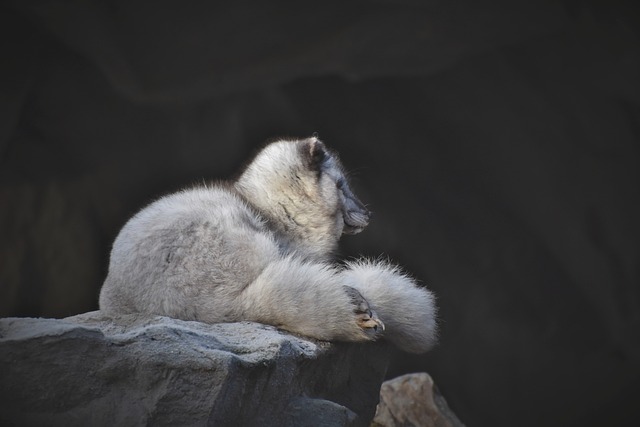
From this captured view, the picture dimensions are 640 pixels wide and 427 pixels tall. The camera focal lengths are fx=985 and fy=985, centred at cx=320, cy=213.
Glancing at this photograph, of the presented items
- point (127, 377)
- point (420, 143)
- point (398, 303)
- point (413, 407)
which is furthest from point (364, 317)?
point (420, 143)

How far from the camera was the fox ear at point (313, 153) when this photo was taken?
310 centimetres

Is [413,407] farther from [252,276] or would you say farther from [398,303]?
[252,276]

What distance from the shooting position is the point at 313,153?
3104 millimetres

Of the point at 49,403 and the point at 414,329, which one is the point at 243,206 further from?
the point at 49,403

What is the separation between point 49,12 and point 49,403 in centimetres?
297

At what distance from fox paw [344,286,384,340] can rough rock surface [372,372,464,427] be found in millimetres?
1214

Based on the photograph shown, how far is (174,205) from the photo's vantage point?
281 cm

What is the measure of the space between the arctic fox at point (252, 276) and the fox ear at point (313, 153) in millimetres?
117

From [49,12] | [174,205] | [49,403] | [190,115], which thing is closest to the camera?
[49,403]

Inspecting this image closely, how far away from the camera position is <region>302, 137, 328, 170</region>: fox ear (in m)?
3.10

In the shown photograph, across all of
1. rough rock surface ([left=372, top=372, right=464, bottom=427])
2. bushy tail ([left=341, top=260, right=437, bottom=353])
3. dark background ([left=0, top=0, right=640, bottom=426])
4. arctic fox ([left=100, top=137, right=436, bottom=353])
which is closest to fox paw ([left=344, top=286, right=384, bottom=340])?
arctic fox ([left=100, top=137, right=436, bottom=353])

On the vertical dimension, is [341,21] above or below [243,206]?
above

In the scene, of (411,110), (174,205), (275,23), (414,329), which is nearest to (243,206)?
(174,205)

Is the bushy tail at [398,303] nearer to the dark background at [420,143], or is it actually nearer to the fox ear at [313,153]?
the fox ear at [313,153]
